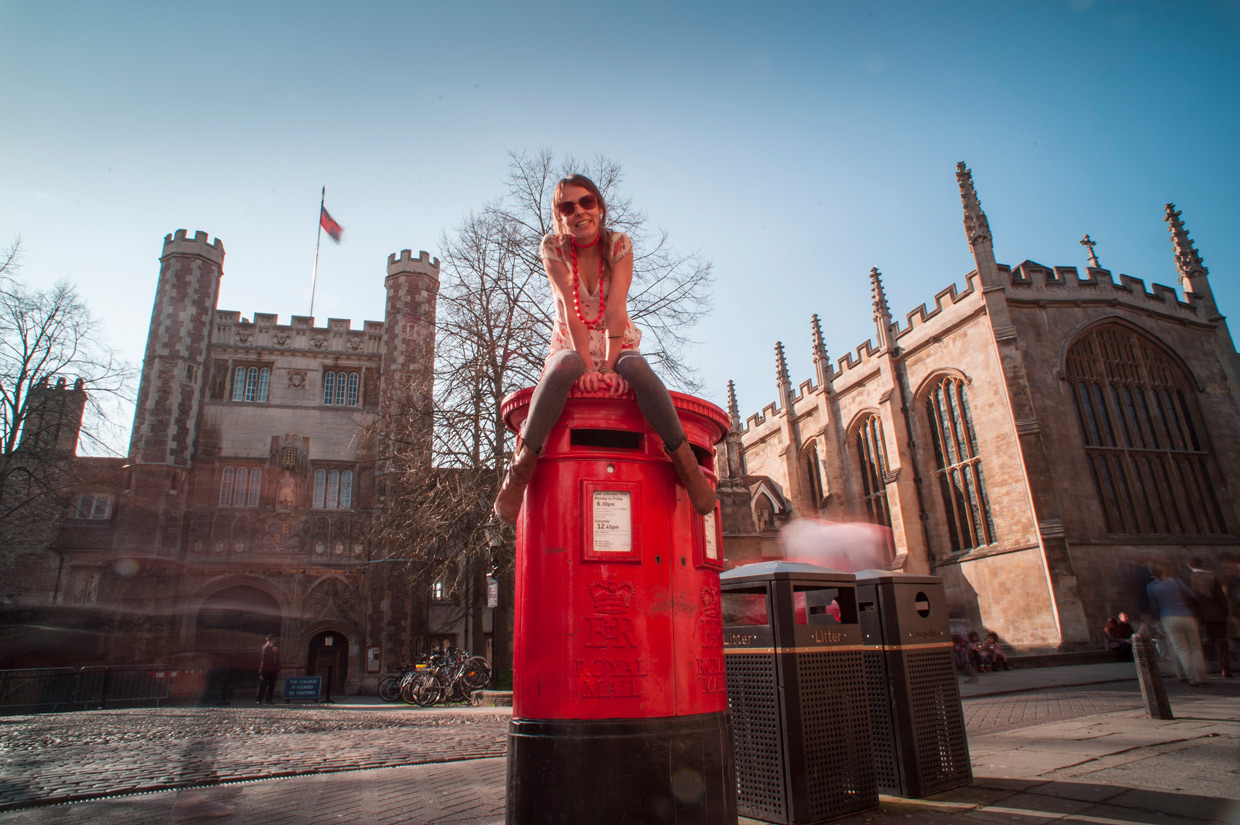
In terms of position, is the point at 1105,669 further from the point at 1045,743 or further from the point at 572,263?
the point at 572,263

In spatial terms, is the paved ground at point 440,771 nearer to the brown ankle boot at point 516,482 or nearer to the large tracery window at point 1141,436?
the brown ankle boot at point 516,482

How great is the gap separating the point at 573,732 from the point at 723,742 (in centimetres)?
67

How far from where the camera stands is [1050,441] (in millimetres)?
21312

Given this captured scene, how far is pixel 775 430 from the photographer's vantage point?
3747 centimetres

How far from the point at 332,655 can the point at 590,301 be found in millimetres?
24631

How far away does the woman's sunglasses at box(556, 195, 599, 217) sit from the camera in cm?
327

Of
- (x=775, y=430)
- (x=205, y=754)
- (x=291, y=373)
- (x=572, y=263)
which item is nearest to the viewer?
(x=572, y=263)

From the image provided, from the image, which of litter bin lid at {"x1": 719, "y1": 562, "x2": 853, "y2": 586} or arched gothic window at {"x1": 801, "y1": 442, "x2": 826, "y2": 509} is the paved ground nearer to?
litter bin lid at {"x1": 719, "y1": 562, "x2": 853, "y2": 586}

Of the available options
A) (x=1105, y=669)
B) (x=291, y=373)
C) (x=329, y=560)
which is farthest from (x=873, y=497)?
(x=291, y=373)

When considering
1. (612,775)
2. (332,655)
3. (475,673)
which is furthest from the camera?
(332,655)

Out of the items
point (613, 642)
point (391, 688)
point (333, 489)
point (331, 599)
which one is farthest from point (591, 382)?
point (333, 489)

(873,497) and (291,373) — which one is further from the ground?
(291,373)

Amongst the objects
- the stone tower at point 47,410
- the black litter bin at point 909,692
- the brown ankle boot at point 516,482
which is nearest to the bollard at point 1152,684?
the black litter bin at point 909,692

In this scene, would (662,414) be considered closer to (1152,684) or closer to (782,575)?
(782,575)
